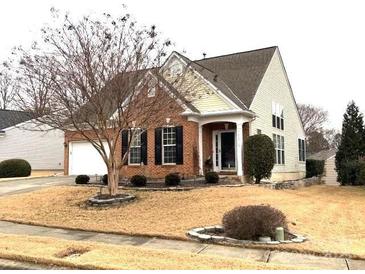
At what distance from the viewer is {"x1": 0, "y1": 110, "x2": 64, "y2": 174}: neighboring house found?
104 feet

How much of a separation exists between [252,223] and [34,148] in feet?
89.6

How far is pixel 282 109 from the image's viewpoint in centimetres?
2494

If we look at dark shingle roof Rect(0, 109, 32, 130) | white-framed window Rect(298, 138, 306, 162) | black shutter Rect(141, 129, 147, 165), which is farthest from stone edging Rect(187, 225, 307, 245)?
dark shingle roof Rect(0, 109, 32, 130)

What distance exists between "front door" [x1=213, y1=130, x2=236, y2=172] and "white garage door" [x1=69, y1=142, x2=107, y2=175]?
23.1 feet

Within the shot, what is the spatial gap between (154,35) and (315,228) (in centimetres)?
768

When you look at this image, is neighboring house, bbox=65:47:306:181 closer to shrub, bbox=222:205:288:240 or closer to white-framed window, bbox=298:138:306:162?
white-framed window, bbox=298:138:306:162

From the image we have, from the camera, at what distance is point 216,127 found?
787 inches

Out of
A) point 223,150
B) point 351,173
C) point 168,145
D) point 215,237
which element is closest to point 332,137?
point 351,173

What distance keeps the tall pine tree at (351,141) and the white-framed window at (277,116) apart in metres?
4.91

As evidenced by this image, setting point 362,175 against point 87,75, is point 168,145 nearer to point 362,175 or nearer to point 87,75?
point 87,75

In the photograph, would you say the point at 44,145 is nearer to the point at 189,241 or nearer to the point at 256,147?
the point at 256,147

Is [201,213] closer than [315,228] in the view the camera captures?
No
